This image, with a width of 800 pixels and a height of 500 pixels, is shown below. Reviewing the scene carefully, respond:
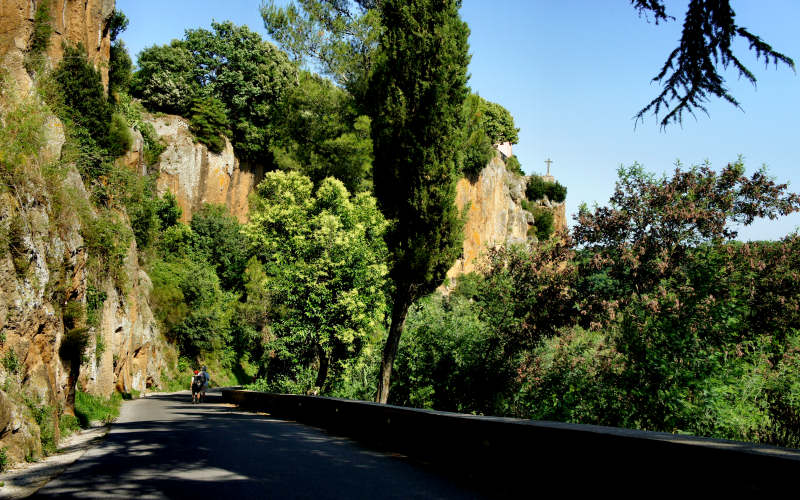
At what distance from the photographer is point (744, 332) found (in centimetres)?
1251

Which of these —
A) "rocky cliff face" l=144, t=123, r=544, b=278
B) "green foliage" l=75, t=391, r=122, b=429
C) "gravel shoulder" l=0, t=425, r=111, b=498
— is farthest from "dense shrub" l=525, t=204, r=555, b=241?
"gravel shoulder" l=0, t=425, r=111, b=498

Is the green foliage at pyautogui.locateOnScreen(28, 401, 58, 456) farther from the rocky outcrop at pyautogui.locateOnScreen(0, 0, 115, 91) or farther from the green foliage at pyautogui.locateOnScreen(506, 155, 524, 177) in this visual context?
the green foliage at pyautogui.locateOnScreen(506, 155, 524, 177)

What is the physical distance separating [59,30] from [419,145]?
13.0 m

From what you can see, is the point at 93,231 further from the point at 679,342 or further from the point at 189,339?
the point at 189,339

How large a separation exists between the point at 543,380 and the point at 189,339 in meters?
34.7

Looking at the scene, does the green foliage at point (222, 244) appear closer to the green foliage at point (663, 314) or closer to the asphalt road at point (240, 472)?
the green foliage at point (663, 314)

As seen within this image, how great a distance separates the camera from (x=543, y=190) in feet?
302

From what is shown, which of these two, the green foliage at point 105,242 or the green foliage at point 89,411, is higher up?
the green foliage at point 105,242

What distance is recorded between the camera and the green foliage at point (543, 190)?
302 feet

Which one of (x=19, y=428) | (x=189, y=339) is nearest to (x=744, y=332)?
(x=19, y=428)

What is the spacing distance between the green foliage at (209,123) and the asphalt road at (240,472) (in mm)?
47786

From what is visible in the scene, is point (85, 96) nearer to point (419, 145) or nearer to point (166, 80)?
point (419, 145)

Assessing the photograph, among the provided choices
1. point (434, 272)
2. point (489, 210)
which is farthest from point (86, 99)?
point (489, 210)

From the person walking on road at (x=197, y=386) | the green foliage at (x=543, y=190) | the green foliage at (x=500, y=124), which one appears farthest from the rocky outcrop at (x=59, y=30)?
the green foliage at (x=543, y=190)
